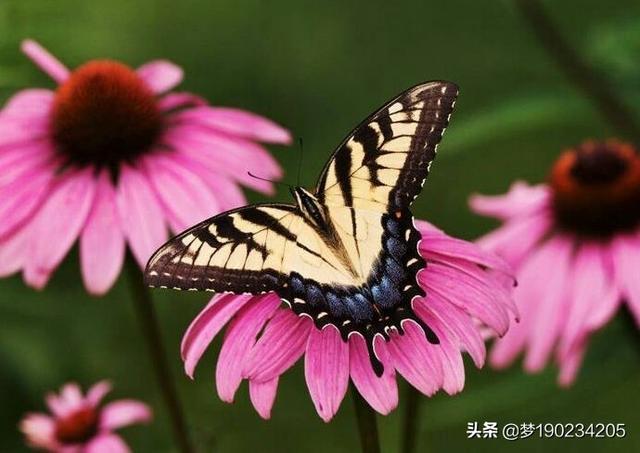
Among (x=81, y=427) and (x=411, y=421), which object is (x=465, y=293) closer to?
(x=411, y=421)

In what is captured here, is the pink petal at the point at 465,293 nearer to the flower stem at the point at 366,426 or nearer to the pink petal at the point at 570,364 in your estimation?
the flower stem at the point at 366,426

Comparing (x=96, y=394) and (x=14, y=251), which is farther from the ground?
(x=14, y=251)

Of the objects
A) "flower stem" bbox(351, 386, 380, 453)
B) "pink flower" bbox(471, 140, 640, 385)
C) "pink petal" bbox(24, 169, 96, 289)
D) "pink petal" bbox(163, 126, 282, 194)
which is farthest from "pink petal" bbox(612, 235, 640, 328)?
"pink petal" bbox(24, 169, 96, 289)

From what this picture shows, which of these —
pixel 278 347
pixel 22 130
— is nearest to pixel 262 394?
pixel 278 347

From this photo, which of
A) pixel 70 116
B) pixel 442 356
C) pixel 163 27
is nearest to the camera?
pixel 442 356

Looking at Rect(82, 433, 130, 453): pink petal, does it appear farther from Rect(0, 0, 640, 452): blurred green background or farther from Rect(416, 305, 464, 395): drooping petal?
Rect(416, 305, 464, 395): drooping petal

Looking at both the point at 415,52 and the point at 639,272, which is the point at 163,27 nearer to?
the point at 415,52

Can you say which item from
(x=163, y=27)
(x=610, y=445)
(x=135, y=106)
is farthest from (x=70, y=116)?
(x=163, y=27)
